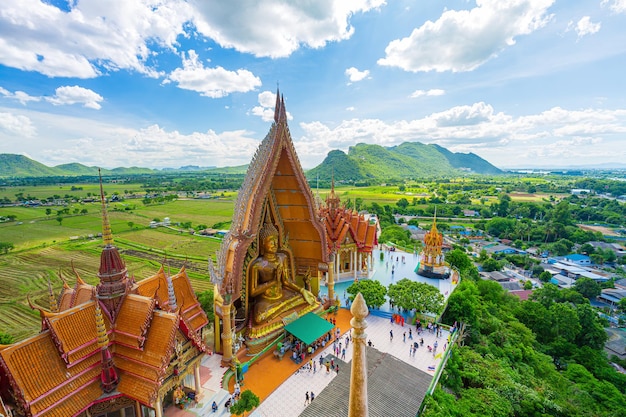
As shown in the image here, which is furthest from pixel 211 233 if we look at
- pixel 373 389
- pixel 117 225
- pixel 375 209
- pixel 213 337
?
pixel 373 389

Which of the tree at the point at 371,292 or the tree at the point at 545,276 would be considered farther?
the tree at the point at 545,276

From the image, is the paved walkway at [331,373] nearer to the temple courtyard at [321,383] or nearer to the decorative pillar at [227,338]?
the temple courtyard at [321,383]

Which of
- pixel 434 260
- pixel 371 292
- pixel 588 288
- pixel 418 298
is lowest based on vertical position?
pixel 588 288

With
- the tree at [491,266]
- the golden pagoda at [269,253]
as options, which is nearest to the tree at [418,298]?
the golden pagoda at [269,253]

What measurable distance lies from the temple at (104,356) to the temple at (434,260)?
79.4 feet

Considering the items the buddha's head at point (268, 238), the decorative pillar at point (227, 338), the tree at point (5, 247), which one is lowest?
the tree at point (5, 247)

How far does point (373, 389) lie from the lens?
14.9 m

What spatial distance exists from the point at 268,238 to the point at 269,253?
36.0 inches

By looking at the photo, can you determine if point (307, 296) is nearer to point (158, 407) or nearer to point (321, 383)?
point (321, 383)

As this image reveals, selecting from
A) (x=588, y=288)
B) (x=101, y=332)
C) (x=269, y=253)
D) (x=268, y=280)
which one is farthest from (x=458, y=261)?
(x=101, y=332)

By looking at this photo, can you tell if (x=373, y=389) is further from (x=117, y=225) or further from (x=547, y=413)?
(x=117, y=225)

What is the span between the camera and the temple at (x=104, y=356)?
8.47 meters

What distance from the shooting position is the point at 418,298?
808 inches

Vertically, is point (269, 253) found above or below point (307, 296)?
above
